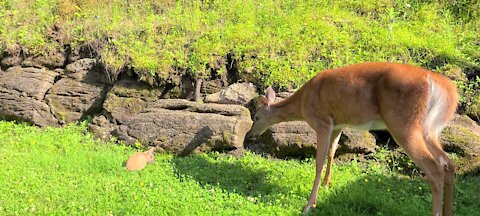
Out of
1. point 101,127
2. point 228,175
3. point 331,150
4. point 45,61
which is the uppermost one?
point 45,61

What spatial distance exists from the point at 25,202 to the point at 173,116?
3.29 meters

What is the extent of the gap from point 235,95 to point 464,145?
3961 millimetres

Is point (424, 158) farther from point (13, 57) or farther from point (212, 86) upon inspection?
point (13, 57)

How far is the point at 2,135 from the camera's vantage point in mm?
9242

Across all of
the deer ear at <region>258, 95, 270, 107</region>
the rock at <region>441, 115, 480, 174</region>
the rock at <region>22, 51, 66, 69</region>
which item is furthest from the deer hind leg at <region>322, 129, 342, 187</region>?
the rock at <region>22, 51, 66, 69</region>

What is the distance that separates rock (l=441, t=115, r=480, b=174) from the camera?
7223 mm

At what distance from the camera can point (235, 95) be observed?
356 inches

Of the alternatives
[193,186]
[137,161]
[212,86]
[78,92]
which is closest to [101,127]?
[78,92]

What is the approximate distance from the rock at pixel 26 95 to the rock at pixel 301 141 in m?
4.74

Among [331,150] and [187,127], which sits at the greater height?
[331,150]

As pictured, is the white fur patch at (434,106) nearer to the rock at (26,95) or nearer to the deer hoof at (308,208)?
the deer hoof at (308,208)

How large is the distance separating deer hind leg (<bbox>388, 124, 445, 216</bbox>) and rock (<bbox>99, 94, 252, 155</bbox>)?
3306 mm

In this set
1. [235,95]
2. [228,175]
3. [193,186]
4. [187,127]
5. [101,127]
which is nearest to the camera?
[193,186]

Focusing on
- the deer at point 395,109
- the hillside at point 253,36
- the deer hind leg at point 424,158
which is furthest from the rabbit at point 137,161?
the deer hind leg at point 424,158
